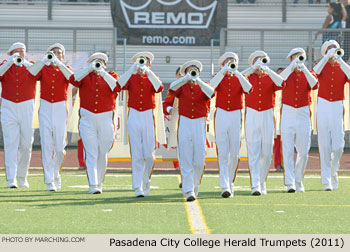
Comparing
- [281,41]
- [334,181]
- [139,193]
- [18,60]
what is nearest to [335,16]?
[281,41]

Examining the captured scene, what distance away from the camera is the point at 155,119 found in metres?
11.2

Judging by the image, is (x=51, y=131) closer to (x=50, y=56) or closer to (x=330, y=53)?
(x=50, y=56)

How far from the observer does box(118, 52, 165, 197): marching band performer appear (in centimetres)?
1091

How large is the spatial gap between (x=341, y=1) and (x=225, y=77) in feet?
39.3

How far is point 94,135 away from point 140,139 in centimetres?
65

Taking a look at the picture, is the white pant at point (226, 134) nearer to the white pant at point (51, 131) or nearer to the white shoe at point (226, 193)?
the white shoe at point (226, 193)

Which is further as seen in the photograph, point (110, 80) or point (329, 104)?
point (329, 104)

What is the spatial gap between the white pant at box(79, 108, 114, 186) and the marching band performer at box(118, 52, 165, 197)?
0.43 metres

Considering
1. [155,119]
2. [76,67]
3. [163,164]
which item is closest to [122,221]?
[155,119]

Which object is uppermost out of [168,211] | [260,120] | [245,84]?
[245,84]

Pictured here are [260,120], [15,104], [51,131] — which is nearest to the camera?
[260,120]

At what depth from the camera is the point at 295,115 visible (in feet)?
38.5

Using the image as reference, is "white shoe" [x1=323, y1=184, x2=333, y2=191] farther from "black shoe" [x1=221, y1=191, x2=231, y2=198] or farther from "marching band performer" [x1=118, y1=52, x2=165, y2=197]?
"marching band performer" [x1=118, y1=52, x2=165, y2=197]

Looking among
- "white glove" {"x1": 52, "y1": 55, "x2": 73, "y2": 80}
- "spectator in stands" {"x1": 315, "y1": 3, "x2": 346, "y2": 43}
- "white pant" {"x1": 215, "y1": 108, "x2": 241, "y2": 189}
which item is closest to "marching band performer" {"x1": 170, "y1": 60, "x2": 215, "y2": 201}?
"white pant" {"x1": 215, "y1": 108, "x2": 241, "y2": 189}
